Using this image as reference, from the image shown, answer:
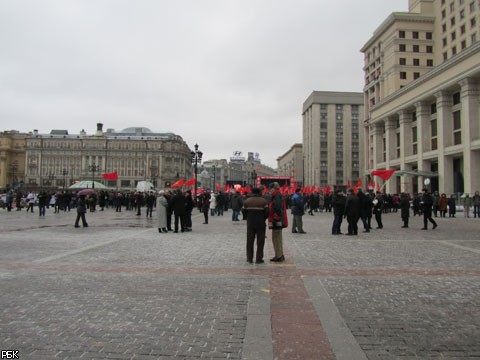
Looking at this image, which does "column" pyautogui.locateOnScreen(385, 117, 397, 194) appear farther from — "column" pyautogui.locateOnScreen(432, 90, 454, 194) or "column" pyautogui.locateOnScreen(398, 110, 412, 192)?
"column" pyautogui.locateOnScreen(432, 90, 454, 194)

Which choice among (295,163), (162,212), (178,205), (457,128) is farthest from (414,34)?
(295,163)

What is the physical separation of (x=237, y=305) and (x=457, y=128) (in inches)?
1995

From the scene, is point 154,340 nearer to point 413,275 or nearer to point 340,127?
point 413,275

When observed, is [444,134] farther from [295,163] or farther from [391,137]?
[295,163]

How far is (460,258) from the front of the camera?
9281 millimetres

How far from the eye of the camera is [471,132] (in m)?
41.3

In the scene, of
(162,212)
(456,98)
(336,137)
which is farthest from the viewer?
(336,137)

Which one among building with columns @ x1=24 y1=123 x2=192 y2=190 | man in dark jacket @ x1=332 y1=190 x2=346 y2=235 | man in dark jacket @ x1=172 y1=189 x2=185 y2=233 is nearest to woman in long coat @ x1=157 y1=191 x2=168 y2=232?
man in dark jacket @ x1=172 y1=189 x2=185 y2=233

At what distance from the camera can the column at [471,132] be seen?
41.0m

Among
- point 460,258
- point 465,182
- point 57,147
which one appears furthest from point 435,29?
point 57,147

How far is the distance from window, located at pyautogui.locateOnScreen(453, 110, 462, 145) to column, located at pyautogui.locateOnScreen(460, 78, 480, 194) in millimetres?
4792

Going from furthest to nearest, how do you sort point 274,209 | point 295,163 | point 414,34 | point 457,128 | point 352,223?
point 295,163
point 414,34
point 457,128
point 352,223
point 274,209

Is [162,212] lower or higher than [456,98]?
lower

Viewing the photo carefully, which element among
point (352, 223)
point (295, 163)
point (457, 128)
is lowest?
point (352, 223)
